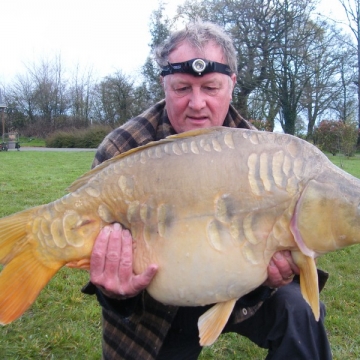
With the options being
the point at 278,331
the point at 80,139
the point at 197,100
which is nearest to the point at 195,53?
the point at 197,100

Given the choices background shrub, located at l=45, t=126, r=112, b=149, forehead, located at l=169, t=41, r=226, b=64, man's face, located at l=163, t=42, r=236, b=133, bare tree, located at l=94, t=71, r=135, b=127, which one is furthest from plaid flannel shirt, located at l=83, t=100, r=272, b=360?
bare tree, located at l=94, t=71, r=135, b=127

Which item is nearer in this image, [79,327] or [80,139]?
[79,327]

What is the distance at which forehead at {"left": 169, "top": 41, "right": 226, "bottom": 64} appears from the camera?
158 centimetres

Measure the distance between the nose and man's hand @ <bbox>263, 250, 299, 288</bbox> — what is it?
0.63 meters

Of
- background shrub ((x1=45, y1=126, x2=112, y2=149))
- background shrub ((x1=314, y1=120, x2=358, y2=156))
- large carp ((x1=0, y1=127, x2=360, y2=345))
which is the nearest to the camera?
large carp ((x1=0, y1=127, x2=360, y2=345))

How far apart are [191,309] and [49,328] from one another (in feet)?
2.80

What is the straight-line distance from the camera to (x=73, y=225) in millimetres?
1163

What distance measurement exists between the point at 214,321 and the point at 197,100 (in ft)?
2.47

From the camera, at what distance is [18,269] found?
1.15m

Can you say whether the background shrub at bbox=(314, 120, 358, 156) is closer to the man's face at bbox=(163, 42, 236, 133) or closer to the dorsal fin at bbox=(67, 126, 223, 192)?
the man's face at bbox=(163, 42, 236, 133)

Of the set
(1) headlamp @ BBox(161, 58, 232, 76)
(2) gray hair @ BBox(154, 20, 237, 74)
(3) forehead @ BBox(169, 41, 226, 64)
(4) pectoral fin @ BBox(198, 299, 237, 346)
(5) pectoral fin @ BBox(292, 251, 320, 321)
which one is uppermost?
(2) gray hair @ BBox(154, 20, 237, 74)

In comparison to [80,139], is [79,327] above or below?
below

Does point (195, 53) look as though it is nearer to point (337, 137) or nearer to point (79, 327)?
point (79, 327)

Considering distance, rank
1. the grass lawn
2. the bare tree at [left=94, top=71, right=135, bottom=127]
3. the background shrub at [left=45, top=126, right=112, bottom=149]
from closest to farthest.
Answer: the grass lawn, the background shrub at [left=45, top=126, right=112, bottom=149], the bare tree at [left=94, top=71, right=135, bottom=127]
